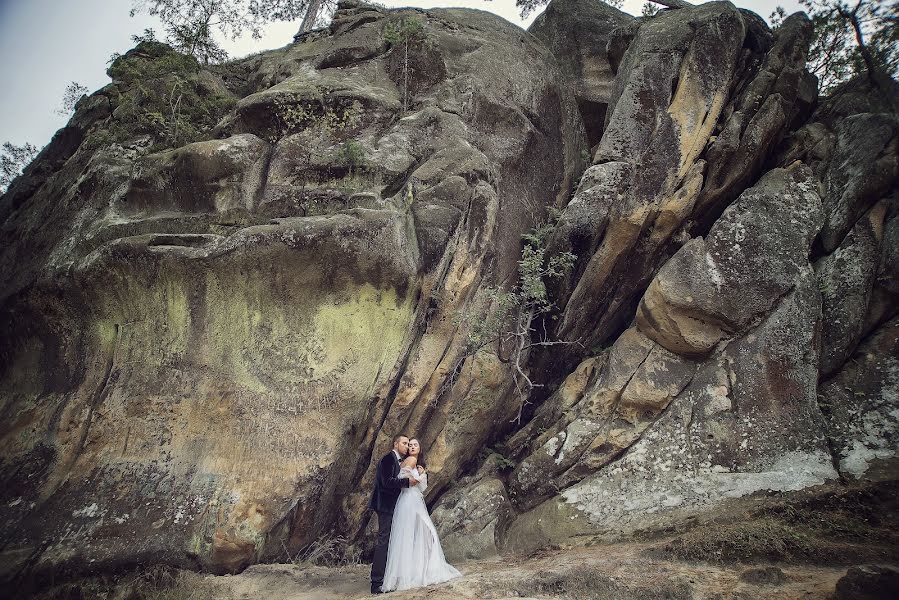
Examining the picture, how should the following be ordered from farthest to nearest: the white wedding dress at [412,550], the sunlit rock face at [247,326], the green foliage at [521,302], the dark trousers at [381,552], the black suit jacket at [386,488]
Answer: the green foliage at [521,302], the sunlit rock face at [247,326], the black suit jacket at [386,488], the dark trousers at [381,552], the white wedding dress at [412,550]

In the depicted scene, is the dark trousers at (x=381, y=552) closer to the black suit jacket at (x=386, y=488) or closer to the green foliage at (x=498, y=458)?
the black suit jacket at (x=386, y=488)

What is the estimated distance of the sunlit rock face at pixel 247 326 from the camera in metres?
7.15

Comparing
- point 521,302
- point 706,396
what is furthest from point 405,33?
point 706,396

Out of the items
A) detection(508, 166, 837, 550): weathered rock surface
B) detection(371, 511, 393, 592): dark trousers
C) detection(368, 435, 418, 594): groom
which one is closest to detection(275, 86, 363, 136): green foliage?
detection(368, 435, 418, 594): groom

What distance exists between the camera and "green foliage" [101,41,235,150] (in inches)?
410

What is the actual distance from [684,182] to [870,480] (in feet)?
17.1

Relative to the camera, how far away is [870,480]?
653cm

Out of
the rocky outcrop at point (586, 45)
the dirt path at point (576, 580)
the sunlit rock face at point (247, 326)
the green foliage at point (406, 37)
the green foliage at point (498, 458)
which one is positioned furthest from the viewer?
the rocky outcrop at point (586, 45)

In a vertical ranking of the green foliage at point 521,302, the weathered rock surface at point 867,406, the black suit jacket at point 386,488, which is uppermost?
the green foliage at point 521,302

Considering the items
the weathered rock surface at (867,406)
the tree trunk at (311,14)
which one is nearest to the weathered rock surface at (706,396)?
the weathered rock surface at (867,406)

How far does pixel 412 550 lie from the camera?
262 inches

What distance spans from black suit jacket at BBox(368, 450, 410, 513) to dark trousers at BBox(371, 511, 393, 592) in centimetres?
10

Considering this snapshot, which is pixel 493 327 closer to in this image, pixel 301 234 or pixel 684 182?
pixel 301 234

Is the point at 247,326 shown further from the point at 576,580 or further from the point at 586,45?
the point at 586,45
